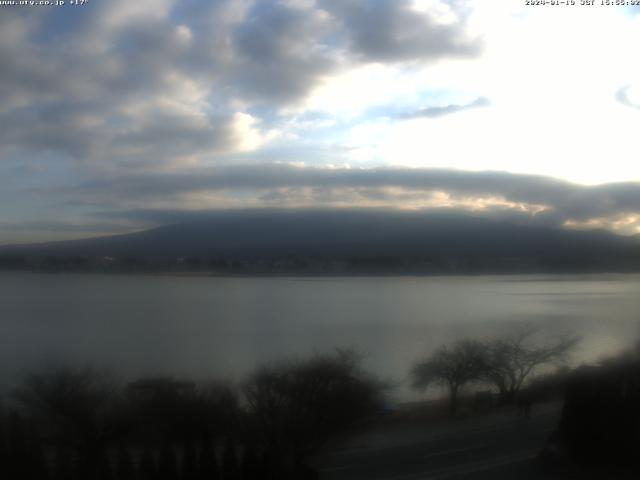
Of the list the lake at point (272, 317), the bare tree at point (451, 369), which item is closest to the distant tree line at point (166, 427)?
the lake at point (272, 317)

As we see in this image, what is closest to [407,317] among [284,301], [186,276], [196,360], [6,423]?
[284,301]

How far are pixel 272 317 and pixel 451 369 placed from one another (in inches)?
93.2

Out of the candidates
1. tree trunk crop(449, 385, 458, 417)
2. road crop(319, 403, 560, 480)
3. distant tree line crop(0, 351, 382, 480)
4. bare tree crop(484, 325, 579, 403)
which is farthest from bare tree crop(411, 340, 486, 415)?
distant tree line crop(0, 351, 382, 480)

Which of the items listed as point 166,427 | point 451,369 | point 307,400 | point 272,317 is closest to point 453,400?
point 451,369

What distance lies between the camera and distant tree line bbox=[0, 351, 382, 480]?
400cm

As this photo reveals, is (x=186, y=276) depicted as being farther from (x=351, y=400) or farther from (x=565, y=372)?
(x=565, y=372)

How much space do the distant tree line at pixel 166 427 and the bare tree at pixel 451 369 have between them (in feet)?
3.22

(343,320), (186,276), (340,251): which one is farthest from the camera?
(340,251)

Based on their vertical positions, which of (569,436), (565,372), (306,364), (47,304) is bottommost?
(569,436)

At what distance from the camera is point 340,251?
9.89m

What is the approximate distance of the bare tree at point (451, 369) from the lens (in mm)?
5555

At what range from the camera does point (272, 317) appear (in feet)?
23.3

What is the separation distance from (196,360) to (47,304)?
2.82 meters

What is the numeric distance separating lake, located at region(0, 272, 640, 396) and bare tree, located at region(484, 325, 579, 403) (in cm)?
18
